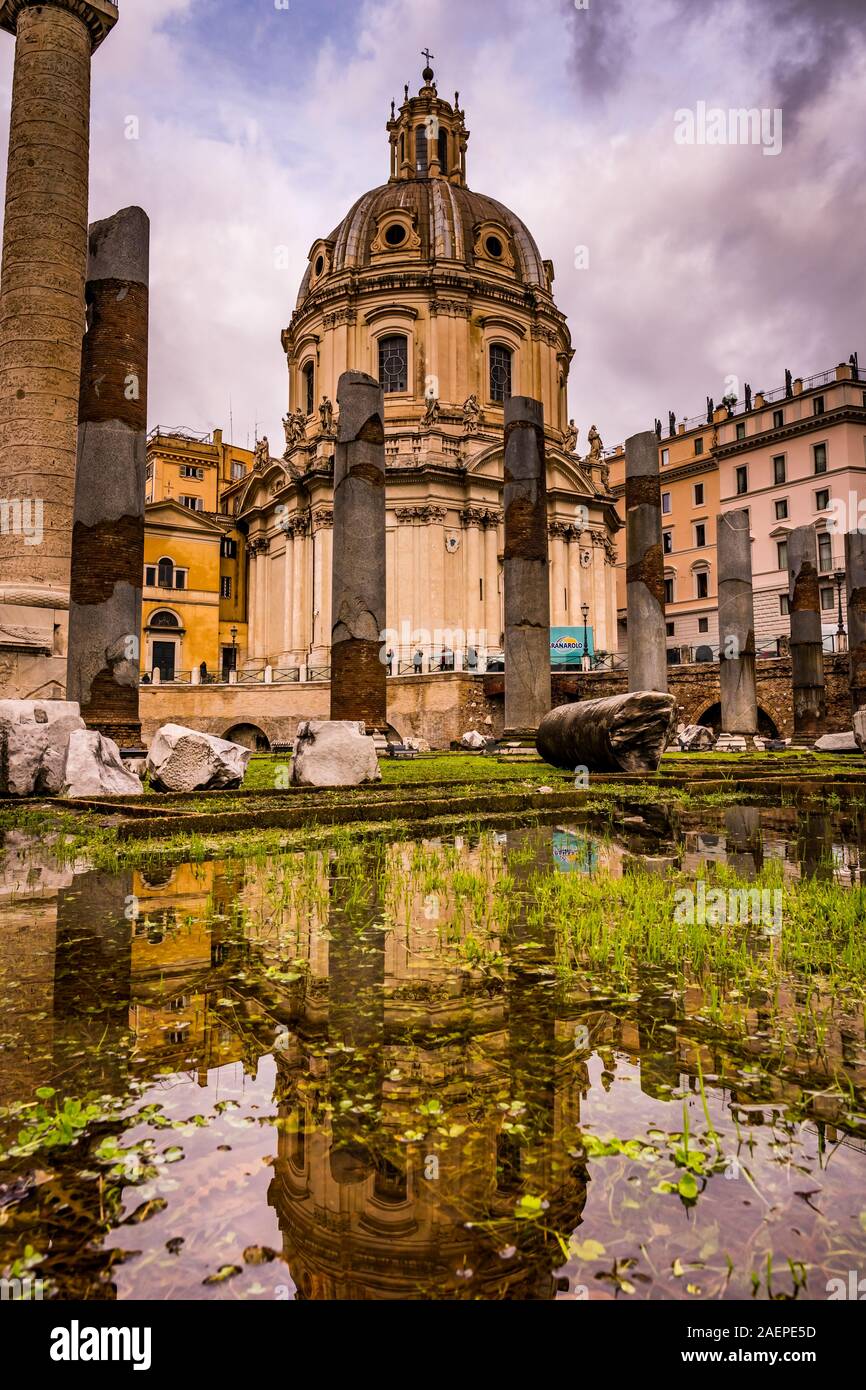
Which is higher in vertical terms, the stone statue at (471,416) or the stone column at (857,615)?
the stone statue at (471,416)

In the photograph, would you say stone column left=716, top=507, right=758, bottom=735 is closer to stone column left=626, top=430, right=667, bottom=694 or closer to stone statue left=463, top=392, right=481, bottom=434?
stone column left=626, top=430, right=667, bottom=694

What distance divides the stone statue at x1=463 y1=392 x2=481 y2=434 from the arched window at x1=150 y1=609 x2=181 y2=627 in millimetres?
17032

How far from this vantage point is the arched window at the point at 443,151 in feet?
155

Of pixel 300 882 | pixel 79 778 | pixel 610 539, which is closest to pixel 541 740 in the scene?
pixel 79 778

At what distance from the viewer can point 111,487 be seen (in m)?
11.8

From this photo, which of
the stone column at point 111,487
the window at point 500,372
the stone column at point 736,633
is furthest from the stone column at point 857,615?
the window at point 500,372

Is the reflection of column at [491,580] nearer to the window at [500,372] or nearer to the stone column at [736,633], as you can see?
the window at [500,372]

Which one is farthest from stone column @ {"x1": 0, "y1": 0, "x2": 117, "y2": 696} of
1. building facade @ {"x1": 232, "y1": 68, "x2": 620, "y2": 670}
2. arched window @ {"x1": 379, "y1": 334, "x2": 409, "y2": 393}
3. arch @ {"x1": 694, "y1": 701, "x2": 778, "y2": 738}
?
arched window @ {"x1": 379, "y1": 334, "x2": 409, "y2": 393}

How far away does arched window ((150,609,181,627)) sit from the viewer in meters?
41.8

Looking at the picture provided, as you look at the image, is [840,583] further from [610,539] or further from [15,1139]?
Result: [15,1139]

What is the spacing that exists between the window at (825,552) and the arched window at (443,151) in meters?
28.9

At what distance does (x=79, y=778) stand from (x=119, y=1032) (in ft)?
25.0

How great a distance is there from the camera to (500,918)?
374cm

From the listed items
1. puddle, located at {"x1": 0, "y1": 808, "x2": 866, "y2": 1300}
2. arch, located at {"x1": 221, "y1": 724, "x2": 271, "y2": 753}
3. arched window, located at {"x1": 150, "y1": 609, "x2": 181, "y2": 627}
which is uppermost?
arched window, located at {"x1": 150, "y1": 609, "x2": 181, "y2": 627}
